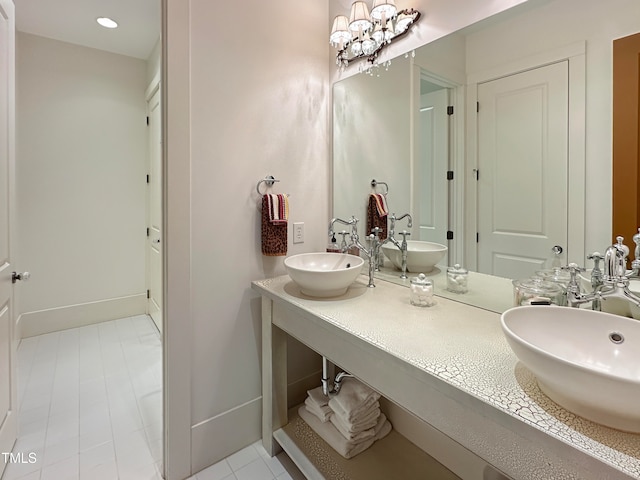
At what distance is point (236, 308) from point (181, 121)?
92cm

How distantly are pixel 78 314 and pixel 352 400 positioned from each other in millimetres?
2988

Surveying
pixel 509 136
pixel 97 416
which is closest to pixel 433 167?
pixel 509 136

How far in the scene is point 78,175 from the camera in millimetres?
3111

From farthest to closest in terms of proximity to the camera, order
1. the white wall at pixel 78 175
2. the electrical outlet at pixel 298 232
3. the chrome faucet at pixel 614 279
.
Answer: the white wall at pixel 78 175
the electrical outlet at pixel 298 232
the chrome faucet at pixel 614 279

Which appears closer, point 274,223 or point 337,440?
point 337,440

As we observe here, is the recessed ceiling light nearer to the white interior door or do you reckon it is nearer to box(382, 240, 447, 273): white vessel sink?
the white interior door

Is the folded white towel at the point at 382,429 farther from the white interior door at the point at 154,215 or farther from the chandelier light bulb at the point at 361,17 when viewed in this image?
the white interior door at the point at 154,215

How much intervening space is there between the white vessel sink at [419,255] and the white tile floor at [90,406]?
1555mm

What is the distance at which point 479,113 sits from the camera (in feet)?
4.30

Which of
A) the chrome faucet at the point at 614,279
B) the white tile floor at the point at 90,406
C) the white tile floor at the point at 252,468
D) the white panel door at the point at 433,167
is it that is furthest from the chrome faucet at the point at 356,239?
the white tile floor at the point at 90,406

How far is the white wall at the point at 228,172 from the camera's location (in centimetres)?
143

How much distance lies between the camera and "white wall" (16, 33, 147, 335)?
9.47 ft

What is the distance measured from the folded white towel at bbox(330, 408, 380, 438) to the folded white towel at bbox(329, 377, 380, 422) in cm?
3

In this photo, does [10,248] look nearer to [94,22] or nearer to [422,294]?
[422,294]
